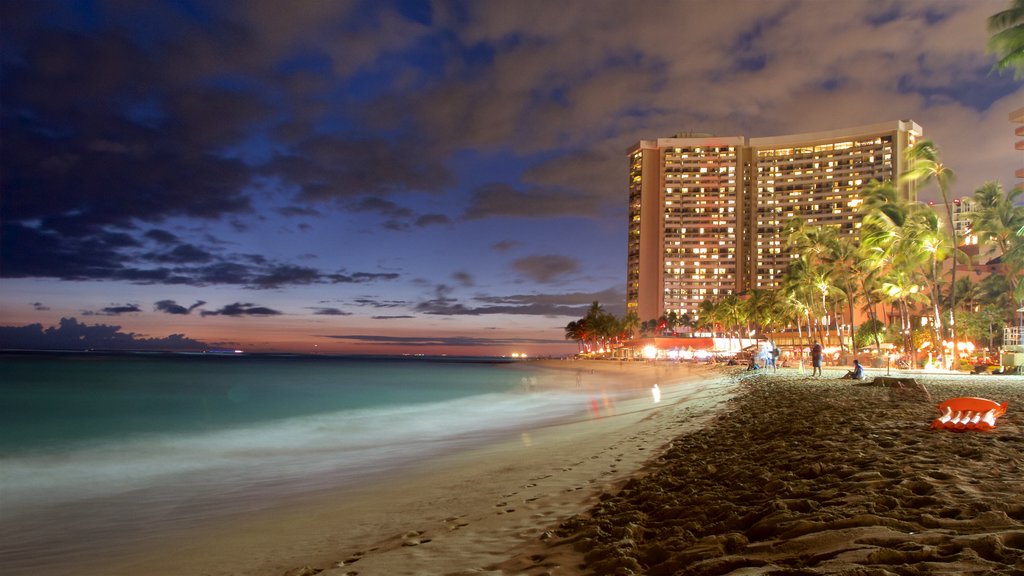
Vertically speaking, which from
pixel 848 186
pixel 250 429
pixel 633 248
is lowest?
pixel 250 429

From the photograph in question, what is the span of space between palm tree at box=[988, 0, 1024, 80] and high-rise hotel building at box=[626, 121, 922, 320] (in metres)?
137

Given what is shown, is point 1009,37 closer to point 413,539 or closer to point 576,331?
point 413,539

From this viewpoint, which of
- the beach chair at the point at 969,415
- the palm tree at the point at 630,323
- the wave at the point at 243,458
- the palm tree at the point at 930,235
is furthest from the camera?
the palm tree at the point at 630,323

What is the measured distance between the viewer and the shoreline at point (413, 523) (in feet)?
17.6

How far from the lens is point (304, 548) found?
20.6 ft

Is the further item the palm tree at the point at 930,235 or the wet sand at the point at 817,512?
the palm tree at the point at 930,235

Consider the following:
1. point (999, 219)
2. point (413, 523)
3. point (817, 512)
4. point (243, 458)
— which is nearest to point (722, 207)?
point (999, 219)

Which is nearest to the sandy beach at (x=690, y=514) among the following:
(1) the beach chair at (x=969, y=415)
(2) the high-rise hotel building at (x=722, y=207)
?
(1) the beach chair at (x=969, y=415)

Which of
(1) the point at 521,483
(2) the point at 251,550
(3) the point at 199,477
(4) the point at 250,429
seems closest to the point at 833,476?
(1) the point at 521,483

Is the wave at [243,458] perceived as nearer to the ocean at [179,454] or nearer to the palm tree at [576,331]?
the ocean at [179,454]

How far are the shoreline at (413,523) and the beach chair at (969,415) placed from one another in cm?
374

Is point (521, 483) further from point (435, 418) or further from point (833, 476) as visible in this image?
point (435, 418)

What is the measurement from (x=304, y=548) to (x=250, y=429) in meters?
17.4

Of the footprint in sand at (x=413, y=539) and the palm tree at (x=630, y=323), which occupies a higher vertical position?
the palm tree at (x=630, y=323)
